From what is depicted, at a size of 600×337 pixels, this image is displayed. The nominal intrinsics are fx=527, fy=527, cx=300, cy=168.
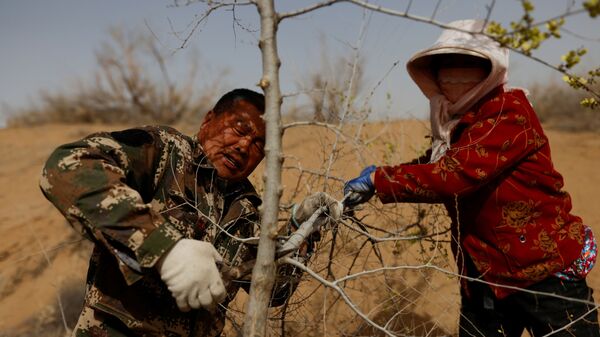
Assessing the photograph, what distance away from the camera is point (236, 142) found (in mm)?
2119

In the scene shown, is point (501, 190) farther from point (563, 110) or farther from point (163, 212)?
point (563, 110)

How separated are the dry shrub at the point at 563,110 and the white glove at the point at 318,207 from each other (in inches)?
311

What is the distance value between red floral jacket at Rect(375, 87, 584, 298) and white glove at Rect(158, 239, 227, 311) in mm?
771

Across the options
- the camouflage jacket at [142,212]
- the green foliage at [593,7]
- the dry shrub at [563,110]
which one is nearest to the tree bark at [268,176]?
the camouflage jacket at [142,212]

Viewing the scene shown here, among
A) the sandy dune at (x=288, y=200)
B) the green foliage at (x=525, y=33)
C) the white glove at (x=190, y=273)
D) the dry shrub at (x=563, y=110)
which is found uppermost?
the green foliage at (x=525, y=33)

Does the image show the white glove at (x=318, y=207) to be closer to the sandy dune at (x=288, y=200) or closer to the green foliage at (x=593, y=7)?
the sandy dune at (x=288, y=200)

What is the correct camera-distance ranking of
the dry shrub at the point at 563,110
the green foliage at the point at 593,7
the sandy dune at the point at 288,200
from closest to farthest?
the green foliage at the point at 593,7, the sandy dune at the point at 288,200, the dry shrub at the point at 563,110

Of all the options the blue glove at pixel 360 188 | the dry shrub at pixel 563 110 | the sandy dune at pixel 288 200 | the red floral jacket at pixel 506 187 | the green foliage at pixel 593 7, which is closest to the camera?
the green foliage at pixel 593 7

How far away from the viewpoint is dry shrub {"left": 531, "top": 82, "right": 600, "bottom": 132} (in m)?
8.80

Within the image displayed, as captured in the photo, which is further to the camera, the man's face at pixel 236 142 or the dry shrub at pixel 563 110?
the dry shrub at pixel 563 110

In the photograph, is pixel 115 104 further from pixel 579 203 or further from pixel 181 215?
pixel 181 215

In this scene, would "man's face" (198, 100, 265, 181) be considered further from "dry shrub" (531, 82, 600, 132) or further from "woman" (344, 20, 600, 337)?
"dry shrub" (531, 82, 600, 132)

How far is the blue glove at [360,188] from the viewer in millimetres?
2094

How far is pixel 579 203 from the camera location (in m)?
5.96
